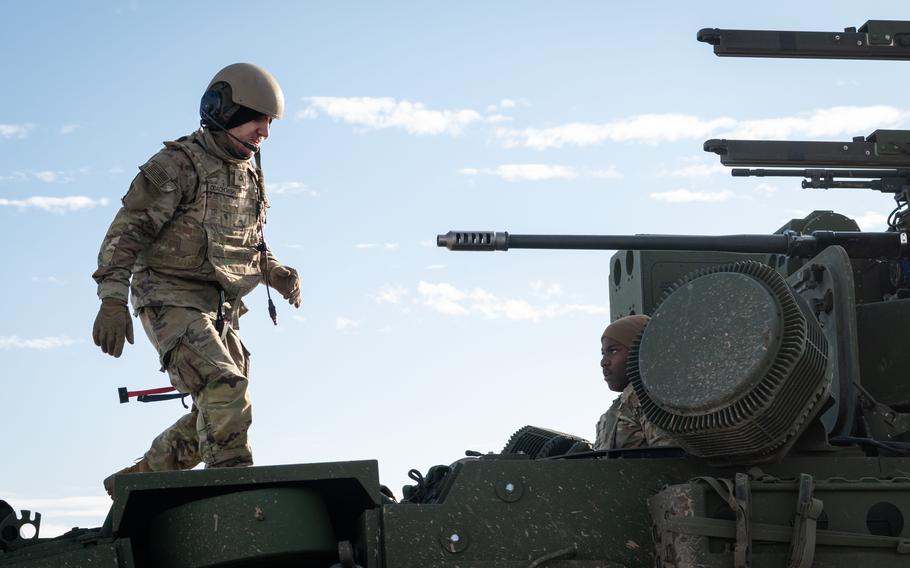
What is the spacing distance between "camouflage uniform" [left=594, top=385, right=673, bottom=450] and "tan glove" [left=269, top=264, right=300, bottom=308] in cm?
158

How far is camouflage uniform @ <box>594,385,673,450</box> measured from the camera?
228 inches

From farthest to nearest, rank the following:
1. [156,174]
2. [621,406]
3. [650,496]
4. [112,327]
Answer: [621,406], [156,174], [112,327], [650,496]

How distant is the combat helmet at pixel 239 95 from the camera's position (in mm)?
5953

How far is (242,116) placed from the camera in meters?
5.99

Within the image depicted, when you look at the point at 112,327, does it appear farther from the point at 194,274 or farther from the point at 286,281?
the point at 286,281

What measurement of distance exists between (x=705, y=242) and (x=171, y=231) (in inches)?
114

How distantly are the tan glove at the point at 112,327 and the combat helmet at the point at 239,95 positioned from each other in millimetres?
1019

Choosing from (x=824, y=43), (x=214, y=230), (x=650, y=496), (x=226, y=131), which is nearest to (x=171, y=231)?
(x=214, y=230)

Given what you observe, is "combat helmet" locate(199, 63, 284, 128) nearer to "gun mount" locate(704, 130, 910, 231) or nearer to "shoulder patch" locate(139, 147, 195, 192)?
"shoulder patch" locate(139, 147, 195, 192)

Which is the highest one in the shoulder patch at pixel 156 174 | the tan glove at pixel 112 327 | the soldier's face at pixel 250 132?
the soldier's face at pixel 250 132

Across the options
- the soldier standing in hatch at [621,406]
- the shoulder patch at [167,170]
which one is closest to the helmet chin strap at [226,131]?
the shoulder patch at [167,170]

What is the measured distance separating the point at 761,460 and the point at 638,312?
3.07 metres

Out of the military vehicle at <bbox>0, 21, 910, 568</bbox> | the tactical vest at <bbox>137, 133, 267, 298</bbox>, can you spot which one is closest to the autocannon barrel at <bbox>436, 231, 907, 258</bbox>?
the tactical vest at <bbox>137, 133, 267, 298</bbox>

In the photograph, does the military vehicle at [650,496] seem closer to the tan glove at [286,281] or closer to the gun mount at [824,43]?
the tan glove at [286,281]
